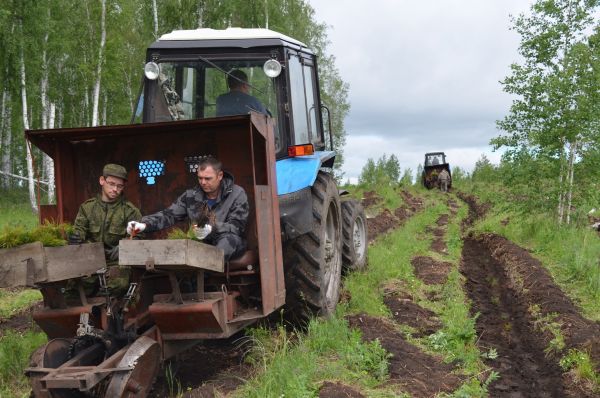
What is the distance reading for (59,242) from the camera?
14.3 ft

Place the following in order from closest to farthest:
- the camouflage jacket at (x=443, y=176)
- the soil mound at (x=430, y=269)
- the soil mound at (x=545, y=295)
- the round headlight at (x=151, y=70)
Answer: the soil mound at (x=545, y=295) → the round headlight at (x=151, y=70) → the soil mound at (x=430, y=269) → the camouflage jacket at (x=443, y=176)

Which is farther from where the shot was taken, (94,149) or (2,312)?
(2,312)

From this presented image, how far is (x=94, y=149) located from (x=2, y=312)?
9.39 feet

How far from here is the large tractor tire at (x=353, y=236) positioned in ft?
24.1

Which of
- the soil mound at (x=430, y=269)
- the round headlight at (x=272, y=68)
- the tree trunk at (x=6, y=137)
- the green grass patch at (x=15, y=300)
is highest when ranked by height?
the tree trunk at (x=6, y=137)

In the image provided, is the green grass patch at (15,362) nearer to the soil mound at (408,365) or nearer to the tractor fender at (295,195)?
the tractor fender at (295,195)

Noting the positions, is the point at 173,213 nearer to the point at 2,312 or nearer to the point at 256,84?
the point at 256,84

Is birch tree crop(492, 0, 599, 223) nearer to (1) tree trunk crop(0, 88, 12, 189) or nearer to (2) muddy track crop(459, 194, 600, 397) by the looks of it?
(2) muddy track crop(459, 194, 600, 397)

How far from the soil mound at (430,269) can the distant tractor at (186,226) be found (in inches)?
88.5

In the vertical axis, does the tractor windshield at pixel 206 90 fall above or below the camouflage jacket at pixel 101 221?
above

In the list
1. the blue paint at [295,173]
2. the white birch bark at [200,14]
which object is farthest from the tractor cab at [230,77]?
the white birch bark at [200,14]

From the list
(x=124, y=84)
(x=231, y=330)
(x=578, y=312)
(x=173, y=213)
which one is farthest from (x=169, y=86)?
(x=124, y=84)

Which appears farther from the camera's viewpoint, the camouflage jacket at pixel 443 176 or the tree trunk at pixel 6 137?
the camouflage jacket at pixel 443 176

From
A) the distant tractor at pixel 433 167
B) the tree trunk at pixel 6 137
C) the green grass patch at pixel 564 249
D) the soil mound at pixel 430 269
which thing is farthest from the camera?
the distant tractor at pixel 433 167
